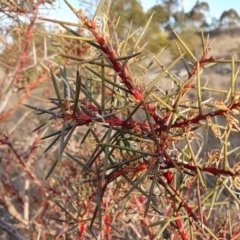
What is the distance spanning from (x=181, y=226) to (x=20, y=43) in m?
1.08

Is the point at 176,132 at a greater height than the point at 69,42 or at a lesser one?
lesser

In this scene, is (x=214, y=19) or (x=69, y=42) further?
(x=214, y=19)

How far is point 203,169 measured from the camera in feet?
1.37

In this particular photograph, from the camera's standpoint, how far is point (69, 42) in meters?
1.41

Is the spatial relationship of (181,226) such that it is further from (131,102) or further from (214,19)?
(214,19)

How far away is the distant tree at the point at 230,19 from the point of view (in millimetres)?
16989

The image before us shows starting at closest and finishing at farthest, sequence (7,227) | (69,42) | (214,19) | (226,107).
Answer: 1. (226,107)
2. (7,227)
3. (69,42)
4. (214,19)

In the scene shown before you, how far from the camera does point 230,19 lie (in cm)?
1752

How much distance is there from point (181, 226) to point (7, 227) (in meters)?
0.23

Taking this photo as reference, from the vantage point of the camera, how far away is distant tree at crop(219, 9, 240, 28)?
17.0 metres

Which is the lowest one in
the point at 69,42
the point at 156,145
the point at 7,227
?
the point at 7,227

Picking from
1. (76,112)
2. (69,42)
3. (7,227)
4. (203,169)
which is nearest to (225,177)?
(203,169)

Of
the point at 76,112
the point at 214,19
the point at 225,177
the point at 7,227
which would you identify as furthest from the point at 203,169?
the point at 214,19

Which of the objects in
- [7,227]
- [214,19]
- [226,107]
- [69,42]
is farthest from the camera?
[214,19]
